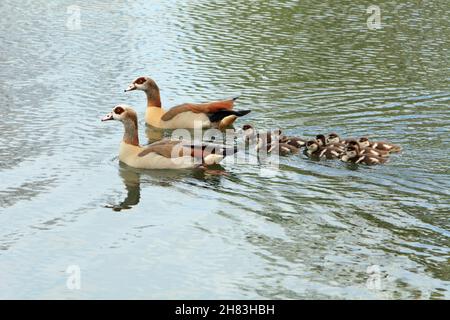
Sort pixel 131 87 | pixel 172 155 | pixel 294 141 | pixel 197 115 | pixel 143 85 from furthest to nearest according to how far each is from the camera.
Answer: pixel 131 87 < pixel 143 85 < pixel 197 115 < pixel 294 141 < pixel 172 155

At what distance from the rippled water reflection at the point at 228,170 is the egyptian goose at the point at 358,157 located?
0.48 feet

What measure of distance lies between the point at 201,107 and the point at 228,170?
2.14 metres

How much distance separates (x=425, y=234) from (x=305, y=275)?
1.55 metres

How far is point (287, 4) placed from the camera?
69.9ft

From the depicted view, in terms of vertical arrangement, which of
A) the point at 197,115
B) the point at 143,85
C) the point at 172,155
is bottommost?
the point at 172,155

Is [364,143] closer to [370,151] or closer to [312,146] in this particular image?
[370,151]

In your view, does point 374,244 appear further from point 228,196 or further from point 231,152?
point 231,152

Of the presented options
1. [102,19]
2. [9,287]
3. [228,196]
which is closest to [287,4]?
[102,19]

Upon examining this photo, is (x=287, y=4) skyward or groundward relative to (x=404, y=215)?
skyward

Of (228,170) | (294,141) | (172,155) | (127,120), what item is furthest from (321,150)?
(127,120)

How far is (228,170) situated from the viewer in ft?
40.0
